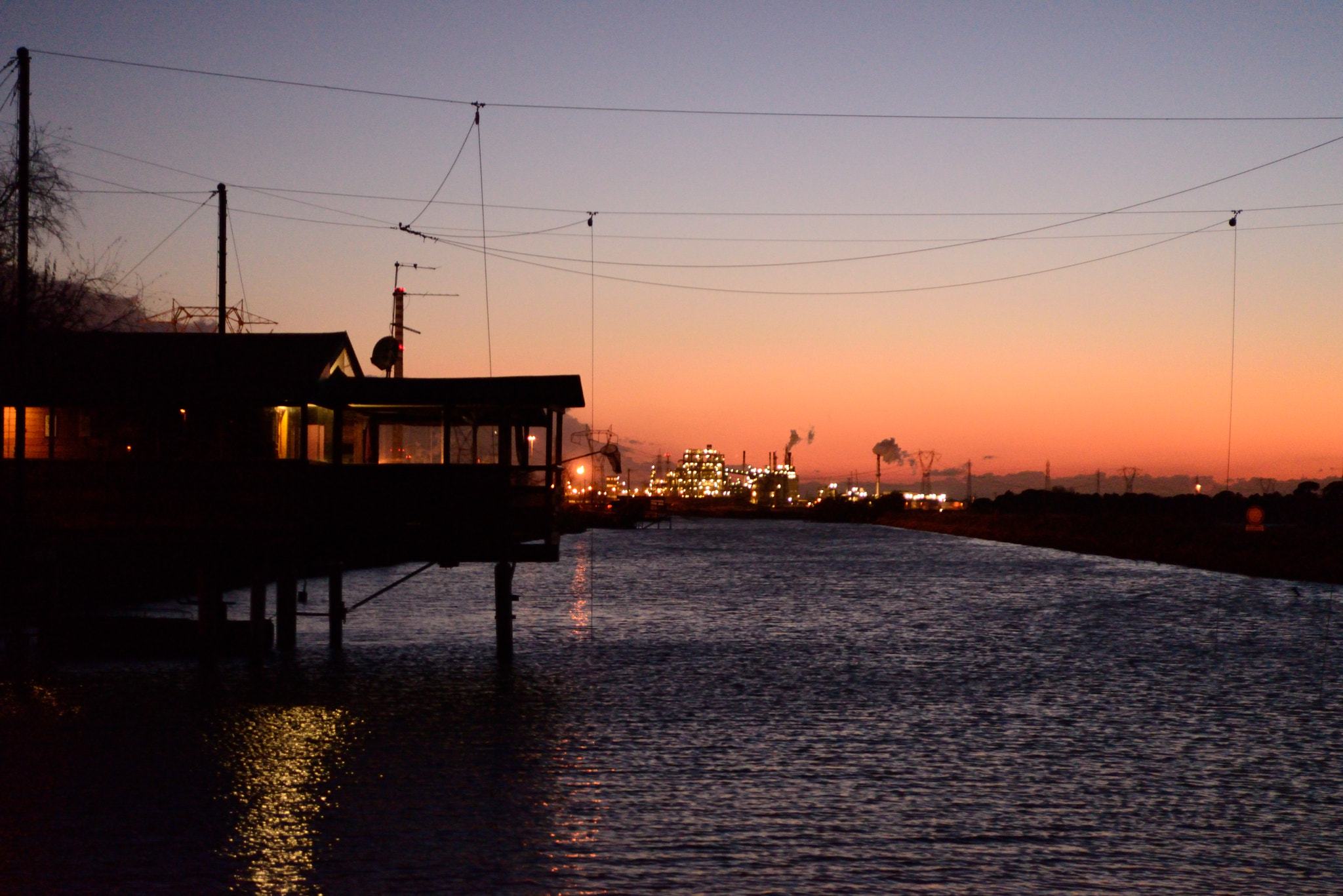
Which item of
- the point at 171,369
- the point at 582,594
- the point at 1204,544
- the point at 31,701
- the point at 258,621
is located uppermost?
the point at 171,369

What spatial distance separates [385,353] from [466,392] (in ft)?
53.1

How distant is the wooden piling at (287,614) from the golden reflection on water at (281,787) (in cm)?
941

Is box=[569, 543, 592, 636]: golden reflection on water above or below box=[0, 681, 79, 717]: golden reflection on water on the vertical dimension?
below

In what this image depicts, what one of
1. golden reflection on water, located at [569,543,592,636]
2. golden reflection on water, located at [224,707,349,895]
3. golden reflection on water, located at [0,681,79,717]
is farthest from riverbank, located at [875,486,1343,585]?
golden reflection on water, located at [0,681,79,717]

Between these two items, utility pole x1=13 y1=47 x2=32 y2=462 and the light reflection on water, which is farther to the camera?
the light reflection on water

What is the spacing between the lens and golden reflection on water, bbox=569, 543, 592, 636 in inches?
1939

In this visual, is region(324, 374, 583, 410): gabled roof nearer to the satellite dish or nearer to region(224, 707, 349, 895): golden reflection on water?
region(224, 707, 349, 895): golden reflection on water

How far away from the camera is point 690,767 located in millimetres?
21672

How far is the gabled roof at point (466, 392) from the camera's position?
3136 centimetres

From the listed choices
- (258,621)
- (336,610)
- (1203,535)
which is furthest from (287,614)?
(1203,535)

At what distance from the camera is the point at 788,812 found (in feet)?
60.2

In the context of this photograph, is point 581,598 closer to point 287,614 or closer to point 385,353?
point 385,353

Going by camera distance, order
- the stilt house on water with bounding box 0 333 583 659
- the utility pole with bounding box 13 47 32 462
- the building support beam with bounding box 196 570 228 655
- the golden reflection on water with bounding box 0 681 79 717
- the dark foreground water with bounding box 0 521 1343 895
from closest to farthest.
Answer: the dark foreground water with bounding box 0 521 1343 895 → the golden reflection on water with bounding box 0 681 79 717 → the utility pole with bounding box 13 47 32 462 → the stilt house on water with bounding box 0 333 583 659 → the building support beam with bounding box 196 570 228 655

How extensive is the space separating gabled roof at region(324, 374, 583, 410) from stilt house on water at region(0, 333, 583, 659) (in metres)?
0.04
